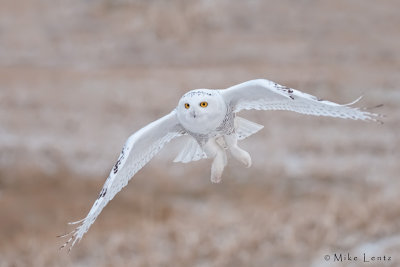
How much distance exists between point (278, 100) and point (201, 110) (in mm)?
266

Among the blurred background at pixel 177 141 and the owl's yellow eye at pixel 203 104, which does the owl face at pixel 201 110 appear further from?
the blurred background at pixel 177 141

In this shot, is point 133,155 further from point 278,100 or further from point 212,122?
point 278,100

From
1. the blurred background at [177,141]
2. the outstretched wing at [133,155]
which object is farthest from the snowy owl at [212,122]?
the blurred background at [177,141]

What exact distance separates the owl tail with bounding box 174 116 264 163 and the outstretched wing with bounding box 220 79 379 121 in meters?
0.11

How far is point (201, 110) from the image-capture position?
5.41 ft

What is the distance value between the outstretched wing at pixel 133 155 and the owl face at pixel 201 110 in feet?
0.30

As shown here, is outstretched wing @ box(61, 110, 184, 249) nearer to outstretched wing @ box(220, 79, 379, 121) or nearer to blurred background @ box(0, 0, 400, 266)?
outstretched wing @ box(220, 79, 379, 121)

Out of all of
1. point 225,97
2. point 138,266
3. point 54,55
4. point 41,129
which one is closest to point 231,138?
point 225,97

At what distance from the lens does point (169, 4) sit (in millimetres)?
5605

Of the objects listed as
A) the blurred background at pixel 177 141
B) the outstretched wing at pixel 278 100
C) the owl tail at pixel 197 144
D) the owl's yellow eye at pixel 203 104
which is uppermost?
the owl's yellow eye at pixel 203 104

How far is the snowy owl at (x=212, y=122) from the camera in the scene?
168 centimetres

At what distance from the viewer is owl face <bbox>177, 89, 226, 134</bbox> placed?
5.42ft

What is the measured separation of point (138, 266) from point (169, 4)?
6.70 ft

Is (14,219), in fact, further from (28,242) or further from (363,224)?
(363,224)
